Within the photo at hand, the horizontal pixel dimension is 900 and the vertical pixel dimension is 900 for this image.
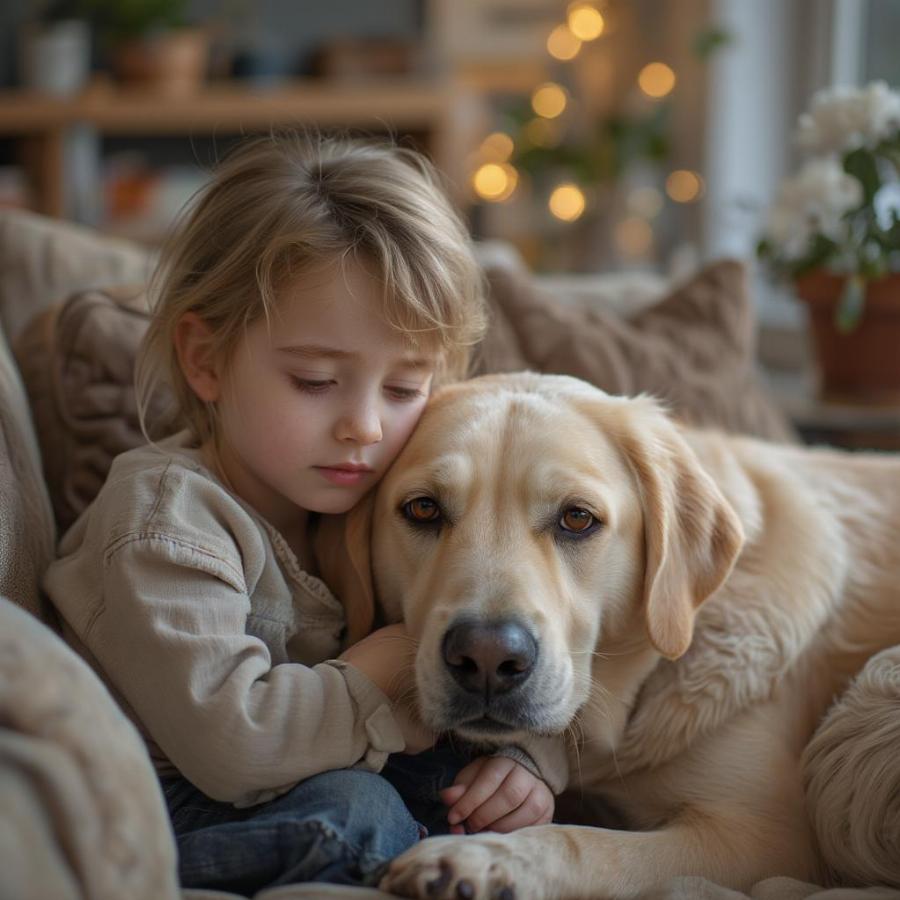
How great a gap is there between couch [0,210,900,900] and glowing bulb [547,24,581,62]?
2.51 metres

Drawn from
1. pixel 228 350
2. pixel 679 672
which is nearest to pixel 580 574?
pixel 679 672

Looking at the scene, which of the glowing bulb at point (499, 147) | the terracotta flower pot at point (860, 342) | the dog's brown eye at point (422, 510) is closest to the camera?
the dog's brown eye at point (422, 510)

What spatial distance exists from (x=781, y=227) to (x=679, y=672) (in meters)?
1.73

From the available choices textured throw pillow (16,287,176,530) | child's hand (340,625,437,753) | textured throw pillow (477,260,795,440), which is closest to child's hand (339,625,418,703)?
child's hand (340,625,437,753)

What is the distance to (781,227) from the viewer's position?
3.04 m

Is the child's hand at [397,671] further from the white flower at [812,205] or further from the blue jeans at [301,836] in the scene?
the white flower at [812,205]

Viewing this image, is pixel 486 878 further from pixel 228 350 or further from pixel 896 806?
pixel 228 350

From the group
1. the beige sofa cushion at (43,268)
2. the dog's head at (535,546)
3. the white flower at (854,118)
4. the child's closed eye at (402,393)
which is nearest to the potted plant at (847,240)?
the white flower at (854,118)

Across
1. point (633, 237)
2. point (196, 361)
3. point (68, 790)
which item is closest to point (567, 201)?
point (633, 237)

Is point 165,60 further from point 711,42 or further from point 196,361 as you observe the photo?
point 196,361

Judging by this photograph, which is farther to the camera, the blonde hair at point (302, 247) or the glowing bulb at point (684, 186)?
the glowing bulb at point (684, 186)

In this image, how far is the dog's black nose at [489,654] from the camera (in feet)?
4.60

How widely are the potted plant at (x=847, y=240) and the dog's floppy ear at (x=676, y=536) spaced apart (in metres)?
1.43

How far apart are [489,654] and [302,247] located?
64cm
